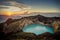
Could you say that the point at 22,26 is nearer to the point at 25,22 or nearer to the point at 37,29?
the point at 25,22

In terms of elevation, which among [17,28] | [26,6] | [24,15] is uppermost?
[26,6]

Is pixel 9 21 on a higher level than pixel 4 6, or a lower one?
lower

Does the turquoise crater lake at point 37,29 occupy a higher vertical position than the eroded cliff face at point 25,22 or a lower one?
lower

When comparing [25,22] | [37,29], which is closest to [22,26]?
[25,22]

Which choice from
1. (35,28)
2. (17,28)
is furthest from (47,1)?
(17,28)

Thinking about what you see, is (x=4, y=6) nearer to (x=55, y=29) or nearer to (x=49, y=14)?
(x=49, y=14)

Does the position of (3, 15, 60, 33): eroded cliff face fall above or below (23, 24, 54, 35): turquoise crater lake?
above

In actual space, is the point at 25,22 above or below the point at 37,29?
above
